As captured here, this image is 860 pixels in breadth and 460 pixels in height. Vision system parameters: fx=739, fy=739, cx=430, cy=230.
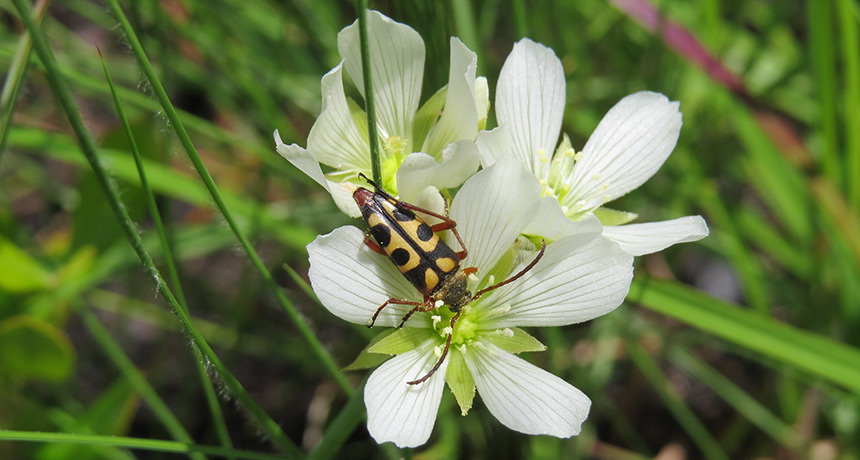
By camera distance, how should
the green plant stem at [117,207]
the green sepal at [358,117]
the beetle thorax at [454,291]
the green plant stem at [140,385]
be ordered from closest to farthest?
1. the green plant stem at [117,207]
2. the beetle thorax at [454,291]
3. the green sepal at [358,117]
4. the green plant stem at [140,385]

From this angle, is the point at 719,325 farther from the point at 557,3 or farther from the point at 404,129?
the point at 557,3

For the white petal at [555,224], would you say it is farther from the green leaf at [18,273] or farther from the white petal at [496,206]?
the green leaf at [18,273]

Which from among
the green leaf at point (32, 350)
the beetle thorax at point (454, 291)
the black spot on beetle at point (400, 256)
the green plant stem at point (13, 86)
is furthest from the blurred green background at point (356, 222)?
the black spot on beetle at point (400, 256)

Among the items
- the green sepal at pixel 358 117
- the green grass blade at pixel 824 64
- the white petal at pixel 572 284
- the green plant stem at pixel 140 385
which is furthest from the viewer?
the green grass blade at pixel 824 64

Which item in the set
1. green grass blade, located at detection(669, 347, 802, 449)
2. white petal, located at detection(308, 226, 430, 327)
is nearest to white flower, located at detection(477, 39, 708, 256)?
white petal, located at detection(308, 226, 430, 327)

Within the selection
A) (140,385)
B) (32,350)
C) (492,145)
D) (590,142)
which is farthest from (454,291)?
(32,350)

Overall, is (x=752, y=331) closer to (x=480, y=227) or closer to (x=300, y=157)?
(x=480, y=227)

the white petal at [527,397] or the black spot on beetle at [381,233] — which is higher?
the black spot on beetle at [381,233]

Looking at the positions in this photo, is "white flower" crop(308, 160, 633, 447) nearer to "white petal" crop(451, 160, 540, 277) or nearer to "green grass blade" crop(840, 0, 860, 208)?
"white petal" crop(451, 160, 540, 277)
